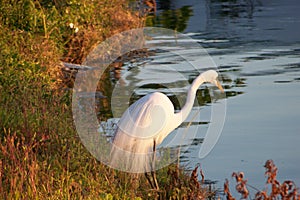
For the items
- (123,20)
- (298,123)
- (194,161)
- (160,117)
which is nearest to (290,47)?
(123,20)

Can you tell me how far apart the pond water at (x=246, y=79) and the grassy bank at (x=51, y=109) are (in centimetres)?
103

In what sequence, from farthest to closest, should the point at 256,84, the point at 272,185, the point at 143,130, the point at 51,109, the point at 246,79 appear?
the point at 246,79 → the point at 256,84 → the point at 51,109 → the point at 143,130 → the point at 272,185

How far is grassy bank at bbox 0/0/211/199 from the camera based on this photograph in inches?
250

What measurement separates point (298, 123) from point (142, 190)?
3.69 meters

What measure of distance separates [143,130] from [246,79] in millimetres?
6811

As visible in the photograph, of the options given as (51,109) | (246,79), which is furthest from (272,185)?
(246,79)

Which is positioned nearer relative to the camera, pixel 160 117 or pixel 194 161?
pixel 160 117

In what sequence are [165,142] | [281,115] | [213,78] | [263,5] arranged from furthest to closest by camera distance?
[263,5] → [281,115] → [165,142] → [213,78]

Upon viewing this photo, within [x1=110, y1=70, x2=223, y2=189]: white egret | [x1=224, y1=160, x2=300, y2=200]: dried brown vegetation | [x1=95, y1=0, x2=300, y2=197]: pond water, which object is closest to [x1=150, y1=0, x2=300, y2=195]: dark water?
[x1=95, y1=0, x2=300, y2=197]: pond water

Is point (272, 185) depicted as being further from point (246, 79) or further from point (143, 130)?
point (246, 79)

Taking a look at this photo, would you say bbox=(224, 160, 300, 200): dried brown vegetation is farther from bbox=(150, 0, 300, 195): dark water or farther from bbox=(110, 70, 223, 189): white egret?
bbox=(150, 0, 300, 195): dark water

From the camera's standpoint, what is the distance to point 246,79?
1391cm

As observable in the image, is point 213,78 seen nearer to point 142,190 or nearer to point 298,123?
point 142,190

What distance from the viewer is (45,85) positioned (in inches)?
411
